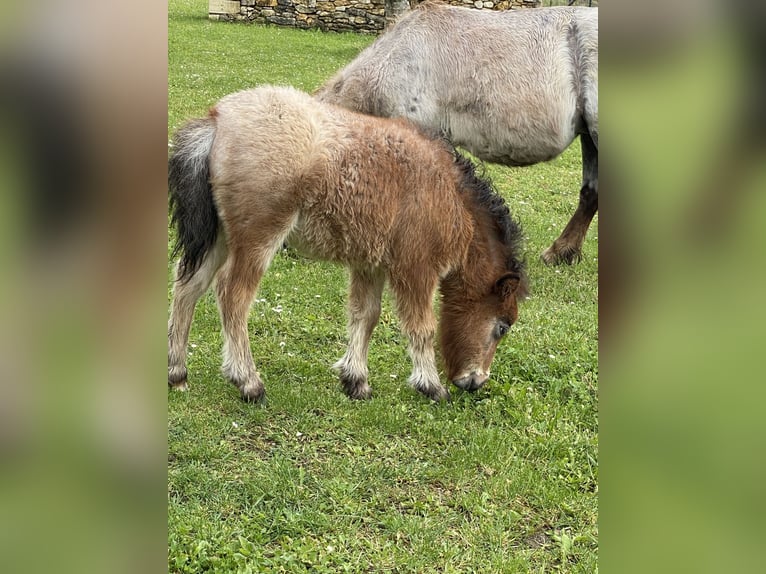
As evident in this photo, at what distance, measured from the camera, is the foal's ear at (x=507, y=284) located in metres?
4.97

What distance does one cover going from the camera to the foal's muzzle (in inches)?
198

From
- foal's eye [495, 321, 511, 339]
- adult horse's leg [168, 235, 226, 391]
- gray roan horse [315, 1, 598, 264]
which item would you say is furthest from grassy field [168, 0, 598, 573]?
gray roan horse [315, 1, 598, 264]

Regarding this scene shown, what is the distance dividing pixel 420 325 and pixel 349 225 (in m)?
0.88

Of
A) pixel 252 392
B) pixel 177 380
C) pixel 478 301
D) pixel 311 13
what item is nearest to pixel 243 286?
pixel 252 392

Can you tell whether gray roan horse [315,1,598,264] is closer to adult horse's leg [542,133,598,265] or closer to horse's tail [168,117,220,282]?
adult horse's leg [542,133,598,265]

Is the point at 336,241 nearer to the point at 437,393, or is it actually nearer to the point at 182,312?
the point at 182,312

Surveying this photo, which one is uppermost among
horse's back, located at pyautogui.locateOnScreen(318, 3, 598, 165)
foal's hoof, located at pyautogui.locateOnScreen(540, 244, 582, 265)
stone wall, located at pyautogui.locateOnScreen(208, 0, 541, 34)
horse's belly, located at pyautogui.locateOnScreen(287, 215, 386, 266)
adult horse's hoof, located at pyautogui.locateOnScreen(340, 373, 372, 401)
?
horse's back, located at pyautogui.locateOnScreen(318, 3, 598, 165)

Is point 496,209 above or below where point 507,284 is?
above

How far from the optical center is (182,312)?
187 inches

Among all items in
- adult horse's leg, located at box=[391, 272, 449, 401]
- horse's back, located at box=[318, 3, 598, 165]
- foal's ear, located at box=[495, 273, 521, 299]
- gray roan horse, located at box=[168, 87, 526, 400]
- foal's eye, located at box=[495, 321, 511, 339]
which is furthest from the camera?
horse's back, located at box=[318, 3, 598, 165]

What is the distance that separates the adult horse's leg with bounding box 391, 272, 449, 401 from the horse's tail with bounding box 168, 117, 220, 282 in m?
1.25

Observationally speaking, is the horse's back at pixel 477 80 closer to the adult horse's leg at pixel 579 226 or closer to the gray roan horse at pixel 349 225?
the adult horse's leg at pixel 579 226
